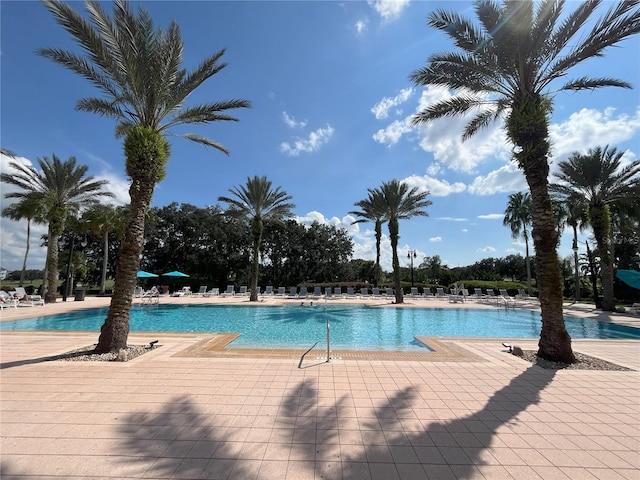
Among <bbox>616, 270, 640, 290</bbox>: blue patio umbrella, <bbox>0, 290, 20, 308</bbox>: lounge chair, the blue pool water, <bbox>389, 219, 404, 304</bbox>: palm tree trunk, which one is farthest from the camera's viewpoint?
<bbox>389, 219, 404, 304</bbox>: palm tree trunk

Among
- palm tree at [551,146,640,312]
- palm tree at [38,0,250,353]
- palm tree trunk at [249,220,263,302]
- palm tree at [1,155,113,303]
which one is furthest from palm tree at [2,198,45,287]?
palm tree at [551,146,640,312]

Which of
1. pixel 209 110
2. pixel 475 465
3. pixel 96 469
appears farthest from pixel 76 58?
pixel 475 465

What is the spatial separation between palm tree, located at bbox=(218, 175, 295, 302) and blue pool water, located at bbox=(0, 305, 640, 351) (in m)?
4.66

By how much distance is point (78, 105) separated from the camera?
8.77 m

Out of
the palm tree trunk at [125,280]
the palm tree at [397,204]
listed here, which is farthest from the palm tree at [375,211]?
the palm tree trunk at [125,280]

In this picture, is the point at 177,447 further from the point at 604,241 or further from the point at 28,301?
the point at 604,241

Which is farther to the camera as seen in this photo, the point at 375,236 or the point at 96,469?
the point at 375,236

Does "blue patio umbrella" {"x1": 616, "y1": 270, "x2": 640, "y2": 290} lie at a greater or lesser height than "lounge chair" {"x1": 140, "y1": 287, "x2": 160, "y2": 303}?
greater

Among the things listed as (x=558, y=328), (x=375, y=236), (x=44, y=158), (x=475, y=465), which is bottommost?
(x=475, y=465)

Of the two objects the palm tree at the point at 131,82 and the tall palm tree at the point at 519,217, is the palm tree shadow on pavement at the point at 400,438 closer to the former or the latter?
the palm tree at the point at 131,82

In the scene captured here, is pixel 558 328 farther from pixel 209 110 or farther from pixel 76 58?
pixel 76 58

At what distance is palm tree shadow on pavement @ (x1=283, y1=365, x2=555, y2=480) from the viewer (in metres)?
2.99

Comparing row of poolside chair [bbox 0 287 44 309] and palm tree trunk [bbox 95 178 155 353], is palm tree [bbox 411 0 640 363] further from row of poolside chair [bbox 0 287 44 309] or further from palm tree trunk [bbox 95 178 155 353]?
row of poolside chair [bbox 0 287 44 309]

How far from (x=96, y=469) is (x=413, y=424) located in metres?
3.48
